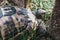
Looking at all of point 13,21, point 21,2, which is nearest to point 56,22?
point 13,21

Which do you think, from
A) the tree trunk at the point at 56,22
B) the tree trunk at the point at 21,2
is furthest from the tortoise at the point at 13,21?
the tree trunk at the point at 21,2

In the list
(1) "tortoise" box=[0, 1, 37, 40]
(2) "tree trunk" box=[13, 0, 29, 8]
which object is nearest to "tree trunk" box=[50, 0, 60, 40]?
(1) "tortoise" box=[0, 1, 37, 40]

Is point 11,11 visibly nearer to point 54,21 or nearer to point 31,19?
point 31,19

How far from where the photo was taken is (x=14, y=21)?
2211 millimetres

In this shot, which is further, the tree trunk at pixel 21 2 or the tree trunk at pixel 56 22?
the tree trunk at pixel 21 2

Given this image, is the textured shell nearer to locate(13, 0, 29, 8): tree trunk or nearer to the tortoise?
the tortoise

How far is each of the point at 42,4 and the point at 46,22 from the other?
3.23 ft

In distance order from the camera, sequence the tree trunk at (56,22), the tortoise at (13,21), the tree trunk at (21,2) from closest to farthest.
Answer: the tree trunk at (56,22)
the tortoise at (13,21)
the tree trunk at (21,2)

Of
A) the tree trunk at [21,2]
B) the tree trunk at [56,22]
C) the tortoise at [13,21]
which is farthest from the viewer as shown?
the tree trunk at [21,2]

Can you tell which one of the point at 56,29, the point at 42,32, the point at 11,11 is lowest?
the point at 42,32

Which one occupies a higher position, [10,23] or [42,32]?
[10,23]

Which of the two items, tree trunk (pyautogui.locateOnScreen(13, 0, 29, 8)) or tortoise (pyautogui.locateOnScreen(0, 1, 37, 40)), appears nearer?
tortoise (pyautogui.locateOnScreen(0, 1, 37, 40))

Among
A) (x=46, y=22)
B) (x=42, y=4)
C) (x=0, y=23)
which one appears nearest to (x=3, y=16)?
(x=0, y=23)

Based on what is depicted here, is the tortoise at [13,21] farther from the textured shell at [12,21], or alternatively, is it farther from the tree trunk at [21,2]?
the tree trunk at [21,2]
